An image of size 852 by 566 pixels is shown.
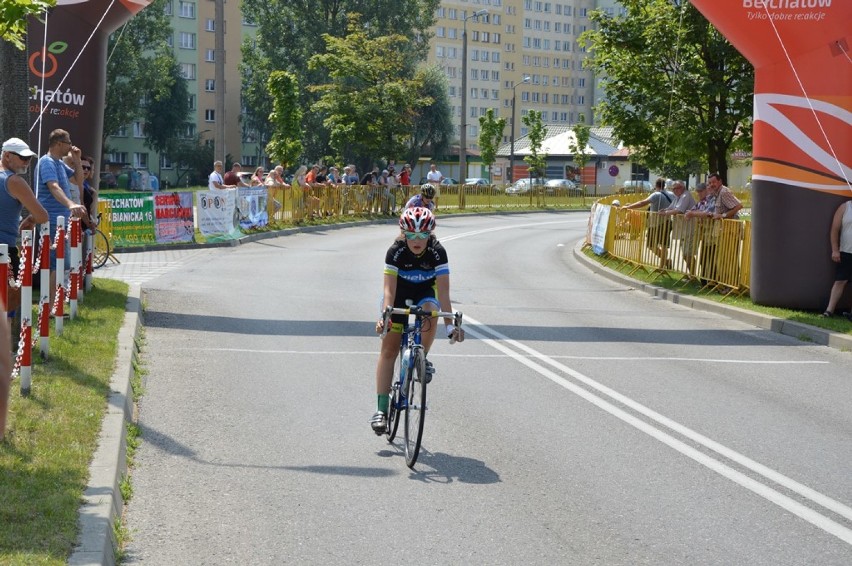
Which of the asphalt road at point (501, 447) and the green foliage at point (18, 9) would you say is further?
the green foliage at point (18, 9)

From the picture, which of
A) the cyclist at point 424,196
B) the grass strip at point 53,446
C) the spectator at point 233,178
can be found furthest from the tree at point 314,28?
the grass strip at point 53,446

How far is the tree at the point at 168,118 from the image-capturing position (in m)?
91.2

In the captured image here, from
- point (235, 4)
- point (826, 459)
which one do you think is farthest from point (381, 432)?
point (235, 4)

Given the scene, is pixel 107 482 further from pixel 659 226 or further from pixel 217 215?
pixel 217 215

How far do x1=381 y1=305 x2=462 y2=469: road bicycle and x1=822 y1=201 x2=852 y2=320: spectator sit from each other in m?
9.16

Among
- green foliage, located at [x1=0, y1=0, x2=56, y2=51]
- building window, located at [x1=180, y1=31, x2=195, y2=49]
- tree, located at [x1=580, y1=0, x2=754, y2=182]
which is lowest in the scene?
green foliage, located at [x1=0, y1=0, x2=56, y2=51]

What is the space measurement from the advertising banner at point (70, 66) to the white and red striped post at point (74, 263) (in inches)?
81.7

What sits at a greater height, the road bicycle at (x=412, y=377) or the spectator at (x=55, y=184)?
the spectator at (x=55, y=184)

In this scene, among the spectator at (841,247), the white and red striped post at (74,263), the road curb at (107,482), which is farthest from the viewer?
the spectator at (841,247)

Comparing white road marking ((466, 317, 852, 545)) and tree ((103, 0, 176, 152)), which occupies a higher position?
tree ((103, 0, 176, 152))

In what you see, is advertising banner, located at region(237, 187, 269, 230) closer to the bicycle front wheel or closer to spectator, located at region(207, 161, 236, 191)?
spectator, located at region(207, 161, 236, 191)

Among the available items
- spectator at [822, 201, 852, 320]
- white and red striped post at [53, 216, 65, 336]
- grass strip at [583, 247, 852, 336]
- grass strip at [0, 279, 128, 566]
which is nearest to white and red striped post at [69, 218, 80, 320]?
white and red striped post at [53, 216, 65, 336]

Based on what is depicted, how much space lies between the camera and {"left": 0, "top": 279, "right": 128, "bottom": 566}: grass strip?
17.3 feet

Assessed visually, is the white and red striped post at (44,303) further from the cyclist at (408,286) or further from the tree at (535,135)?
the tree at (535,135)
